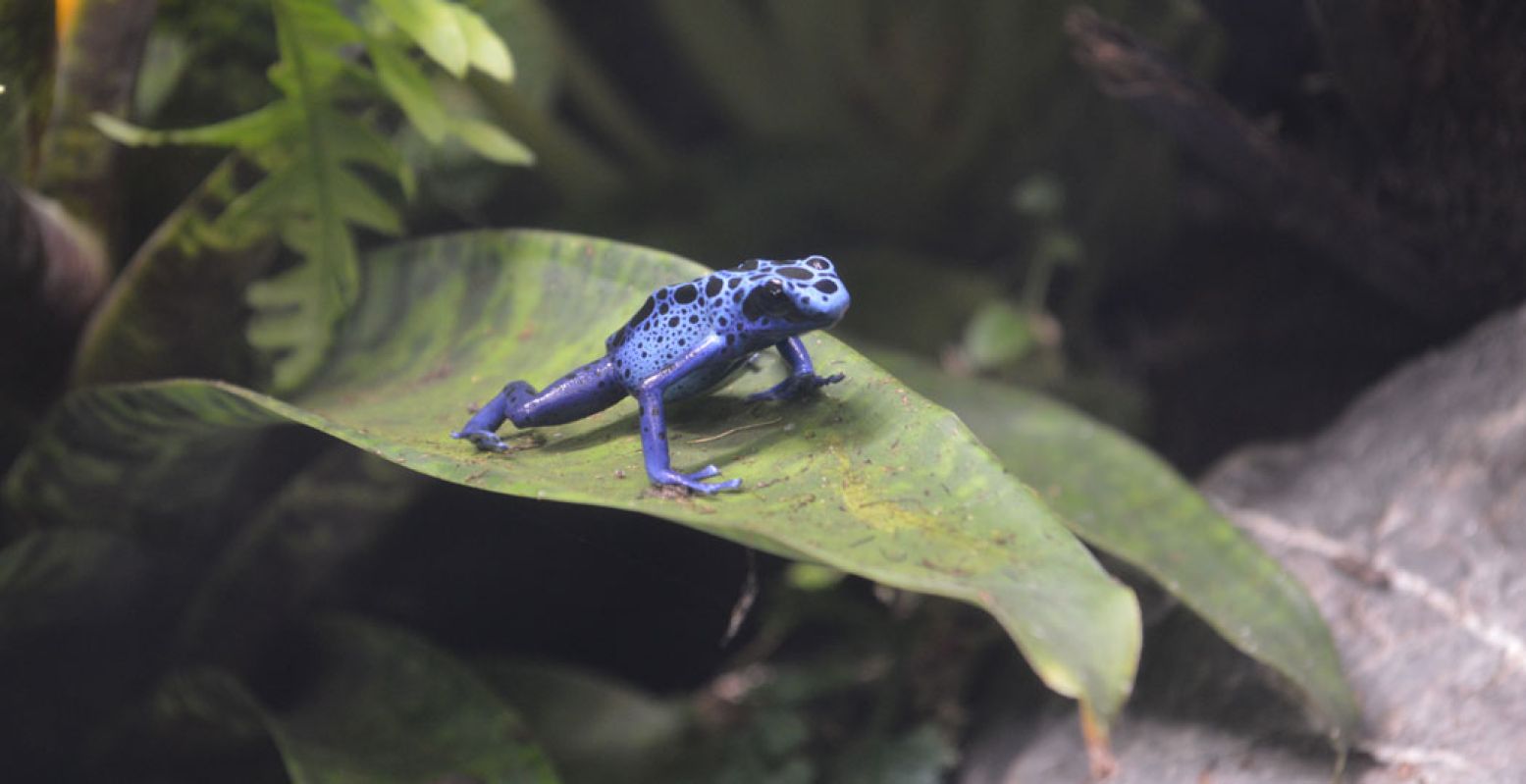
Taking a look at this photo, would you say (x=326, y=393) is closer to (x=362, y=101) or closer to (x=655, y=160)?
(x=362, y=101)

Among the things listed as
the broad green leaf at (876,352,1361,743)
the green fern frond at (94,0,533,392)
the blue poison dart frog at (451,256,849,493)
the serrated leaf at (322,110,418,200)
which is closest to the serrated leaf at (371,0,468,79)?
the green fern frond at (94,0,533,392)

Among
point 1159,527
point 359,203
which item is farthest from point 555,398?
point 1159,527

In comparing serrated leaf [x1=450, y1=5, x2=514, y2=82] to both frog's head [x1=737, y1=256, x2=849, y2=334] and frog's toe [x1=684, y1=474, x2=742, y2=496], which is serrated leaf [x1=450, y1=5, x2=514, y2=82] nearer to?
frog's head [x1=737, y1=256, x2=849, y2=334]

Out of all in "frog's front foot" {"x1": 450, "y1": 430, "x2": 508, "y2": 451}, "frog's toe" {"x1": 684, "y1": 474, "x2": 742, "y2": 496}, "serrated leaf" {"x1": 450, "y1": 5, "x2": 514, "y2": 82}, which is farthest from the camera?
"serrated leaf" {"x1": 450, "y1": 5, "x2": 514, "y2": 82}

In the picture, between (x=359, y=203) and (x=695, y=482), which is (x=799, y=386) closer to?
(x=695, y=482)

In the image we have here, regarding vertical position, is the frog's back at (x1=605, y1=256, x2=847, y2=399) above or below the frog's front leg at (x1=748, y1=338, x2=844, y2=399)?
above

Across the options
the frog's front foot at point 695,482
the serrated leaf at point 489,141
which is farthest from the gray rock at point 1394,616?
the serrated leaf at point 489,141

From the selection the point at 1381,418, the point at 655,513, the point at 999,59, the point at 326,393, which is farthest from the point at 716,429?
the point at 999,59
